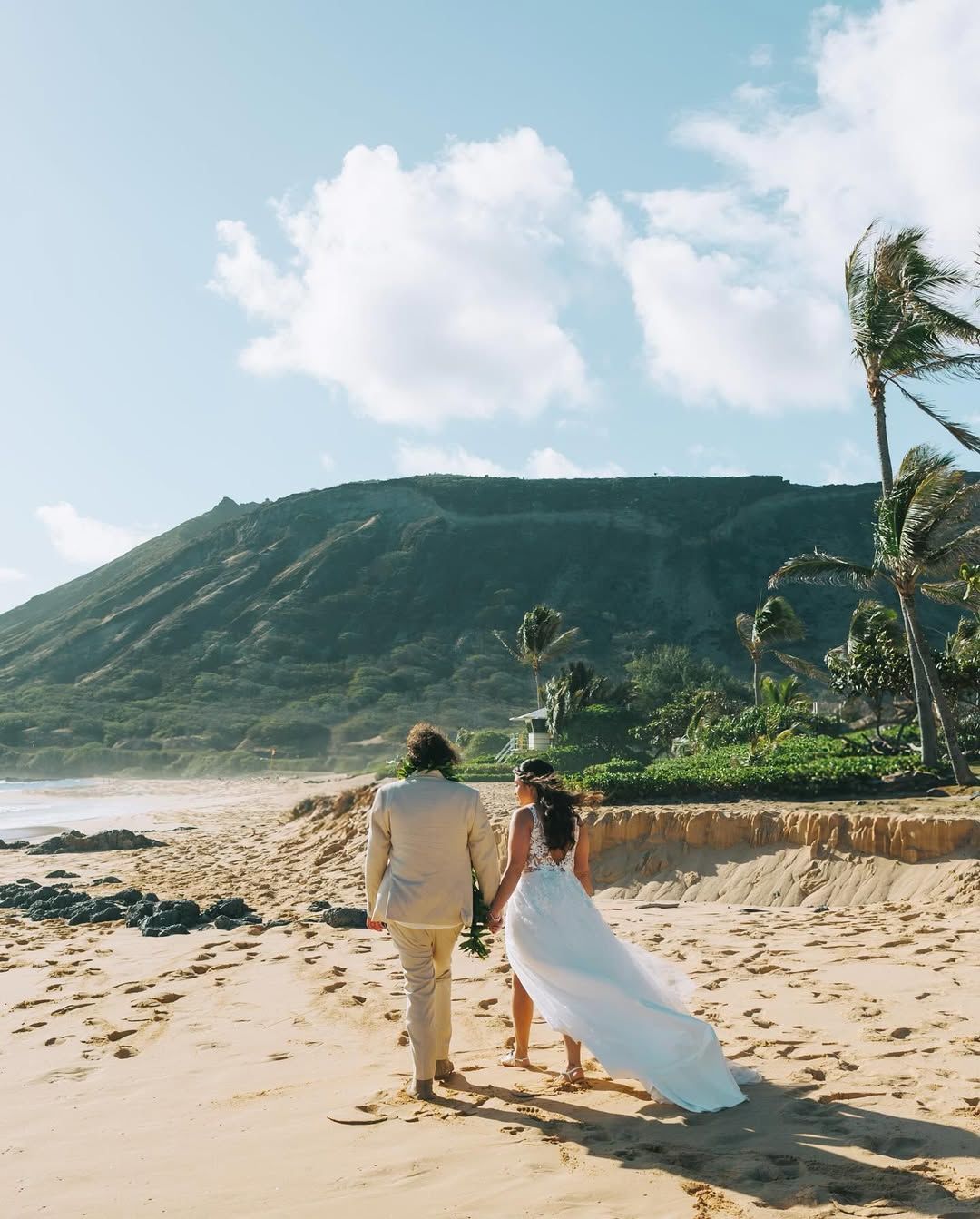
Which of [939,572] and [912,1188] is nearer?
[912,1188]

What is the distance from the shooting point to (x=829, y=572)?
19.4 metres

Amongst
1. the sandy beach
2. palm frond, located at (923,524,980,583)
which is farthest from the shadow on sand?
palm frond, located at (923,524,980,583)

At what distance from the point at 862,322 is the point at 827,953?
1475cm

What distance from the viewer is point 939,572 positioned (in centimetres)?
1666

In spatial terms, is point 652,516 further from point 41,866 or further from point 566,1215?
point 566,1215

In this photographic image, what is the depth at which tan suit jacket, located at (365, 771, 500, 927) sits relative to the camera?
181 inches

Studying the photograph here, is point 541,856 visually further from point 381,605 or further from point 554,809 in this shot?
point 381,605

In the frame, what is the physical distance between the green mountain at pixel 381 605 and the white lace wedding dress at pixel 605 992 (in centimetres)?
5666

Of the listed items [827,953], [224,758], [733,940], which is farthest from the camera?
[224,758]

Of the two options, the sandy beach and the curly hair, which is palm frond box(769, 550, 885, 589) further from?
the curly hair

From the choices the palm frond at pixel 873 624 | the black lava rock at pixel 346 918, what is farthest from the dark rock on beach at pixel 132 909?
the palm frond at pixel 873 624

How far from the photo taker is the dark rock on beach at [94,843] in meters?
19.0

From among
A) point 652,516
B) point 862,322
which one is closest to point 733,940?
point 862,322

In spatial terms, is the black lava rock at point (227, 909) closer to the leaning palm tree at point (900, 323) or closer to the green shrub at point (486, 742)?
the leaning palm tree at point (900, 323)
